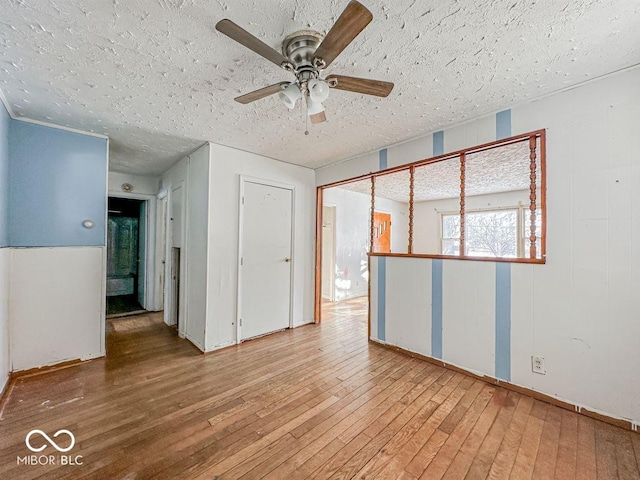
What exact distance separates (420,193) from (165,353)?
17.6ft

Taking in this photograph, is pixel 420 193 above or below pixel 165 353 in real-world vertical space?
above

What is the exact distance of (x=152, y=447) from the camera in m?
1.55

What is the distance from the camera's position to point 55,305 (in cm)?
253

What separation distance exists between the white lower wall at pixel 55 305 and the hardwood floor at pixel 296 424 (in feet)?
0.69

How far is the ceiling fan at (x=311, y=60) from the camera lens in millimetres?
1156

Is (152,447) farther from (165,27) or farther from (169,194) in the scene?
(169,194)

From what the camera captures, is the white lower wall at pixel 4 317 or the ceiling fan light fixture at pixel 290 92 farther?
the white lower wall at pixel 4 317

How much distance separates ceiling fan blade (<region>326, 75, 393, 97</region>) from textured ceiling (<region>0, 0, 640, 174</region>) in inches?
8.9

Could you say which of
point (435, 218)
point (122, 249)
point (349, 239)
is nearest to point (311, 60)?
point (349, 239)

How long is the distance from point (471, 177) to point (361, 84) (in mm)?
3482

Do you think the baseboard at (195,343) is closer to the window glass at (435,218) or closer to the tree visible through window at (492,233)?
the window glass at (435,218)

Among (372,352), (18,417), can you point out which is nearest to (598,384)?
(372,352)

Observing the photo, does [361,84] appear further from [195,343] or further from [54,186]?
[195,343]

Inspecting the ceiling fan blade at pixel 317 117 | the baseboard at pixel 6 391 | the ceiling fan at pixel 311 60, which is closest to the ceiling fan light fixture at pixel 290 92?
the ceiling fan at pixel 311 60
